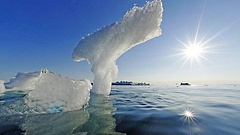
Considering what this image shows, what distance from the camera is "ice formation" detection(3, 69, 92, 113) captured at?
29.1ft

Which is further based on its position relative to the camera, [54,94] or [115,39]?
[115,39]

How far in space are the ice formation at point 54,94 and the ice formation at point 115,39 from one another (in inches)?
272

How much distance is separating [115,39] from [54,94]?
8.46 metres

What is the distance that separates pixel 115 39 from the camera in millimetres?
15766

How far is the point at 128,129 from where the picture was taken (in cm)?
616

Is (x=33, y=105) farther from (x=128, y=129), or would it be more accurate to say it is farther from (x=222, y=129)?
(x=222, y=129)

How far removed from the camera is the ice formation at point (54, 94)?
8.88 metres

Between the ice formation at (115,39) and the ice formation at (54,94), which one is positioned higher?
the ice formation at (115,39)

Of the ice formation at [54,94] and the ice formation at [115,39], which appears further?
the ice formation at [115,39]

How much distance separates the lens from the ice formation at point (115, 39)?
47.1 ft

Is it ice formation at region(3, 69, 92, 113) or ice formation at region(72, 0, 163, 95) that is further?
ice formation at region(72, 0, 163, 95)

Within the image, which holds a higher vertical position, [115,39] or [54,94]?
[115,39]

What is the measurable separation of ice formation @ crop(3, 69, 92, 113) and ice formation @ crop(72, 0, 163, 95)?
691 centimetres

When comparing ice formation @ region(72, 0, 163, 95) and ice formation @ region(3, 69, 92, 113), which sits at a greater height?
ice formation @ region(72, 0, 163, 95)
